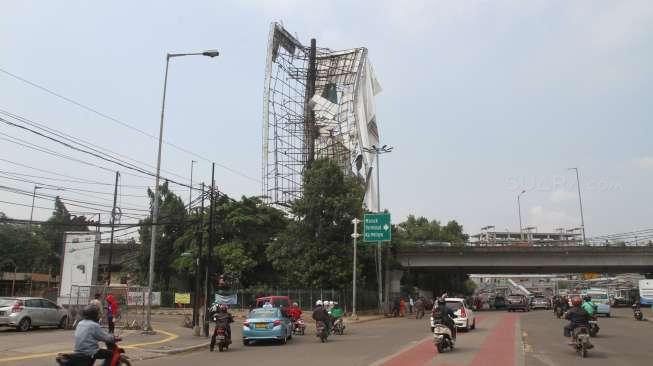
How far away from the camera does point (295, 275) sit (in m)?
49.0

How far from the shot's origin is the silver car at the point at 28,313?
2455 centimetres

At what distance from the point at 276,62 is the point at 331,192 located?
23222 mm

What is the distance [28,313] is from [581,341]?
21.6 metres

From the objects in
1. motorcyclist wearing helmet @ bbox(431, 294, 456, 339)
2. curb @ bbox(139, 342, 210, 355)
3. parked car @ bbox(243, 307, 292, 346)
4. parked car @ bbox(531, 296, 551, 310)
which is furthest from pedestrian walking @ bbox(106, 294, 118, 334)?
parked car @ bbox(531, 296, 551, 310)

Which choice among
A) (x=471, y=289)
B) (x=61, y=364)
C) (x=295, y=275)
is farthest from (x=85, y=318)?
(x=471, y=289)

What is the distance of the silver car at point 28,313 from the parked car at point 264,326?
986 centimetres

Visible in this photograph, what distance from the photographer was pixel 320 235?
49.7 meters

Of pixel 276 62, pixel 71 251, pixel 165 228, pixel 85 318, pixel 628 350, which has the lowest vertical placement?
pixel 628 350

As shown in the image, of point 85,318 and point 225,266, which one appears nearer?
point 85,318

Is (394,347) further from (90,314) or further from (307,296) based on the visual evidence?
(307,296)

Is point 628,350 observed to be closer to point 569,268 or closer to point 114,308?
point 114,308

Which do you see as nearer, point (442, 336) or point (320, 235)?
point (442, 336)

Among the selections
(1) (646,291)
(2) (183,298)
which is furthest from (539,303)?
(2) (183,298)

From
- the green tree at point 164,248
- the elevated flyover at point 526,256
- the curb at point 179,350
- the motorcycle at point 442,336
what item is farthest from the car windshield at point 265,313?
the elevated flyover at point 526,256
